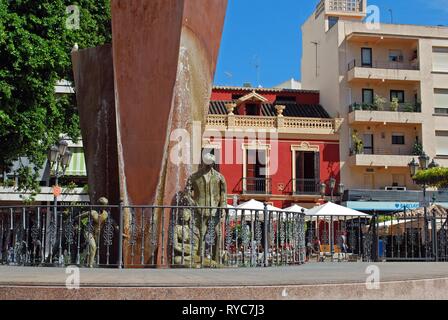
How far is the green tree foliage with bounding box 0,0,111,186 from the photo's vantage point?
17.1m

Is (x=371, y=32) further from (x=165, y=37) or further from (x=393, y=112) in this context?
(x=165, y=37)

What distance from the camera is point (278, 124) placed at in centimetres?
3631

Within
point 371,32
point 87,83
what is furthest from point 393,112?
point 87,83

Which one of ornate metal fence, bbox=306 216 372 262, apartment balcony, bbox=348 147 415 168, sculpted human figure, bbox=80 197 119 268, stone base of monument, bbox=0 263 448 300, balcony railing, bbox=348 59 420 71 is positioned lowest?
ornate metal fence, bbox=306 216 372 262

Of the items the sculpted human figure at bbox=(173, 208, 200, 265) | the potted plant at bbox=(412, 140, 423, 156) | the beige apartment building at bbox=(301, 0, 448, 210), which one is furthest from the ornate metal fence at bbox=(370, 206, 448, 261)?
the potted plant at bbox=(412, 140, 423, 156)

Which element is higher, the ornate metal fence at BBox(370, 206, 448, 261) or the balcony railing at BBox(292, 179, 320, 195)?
the balcony railing at BBox(292, 179, 320, 195)

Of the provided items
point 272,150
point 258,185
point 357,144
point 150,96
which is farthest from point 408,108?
point 150,96

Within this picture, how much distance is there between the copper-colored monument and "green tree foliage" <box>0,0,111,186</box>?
7918 millimetres

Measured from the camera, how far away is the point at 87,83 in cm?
1055

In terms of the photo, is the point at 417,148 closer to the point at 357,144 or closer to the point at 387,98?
the point at 357,144

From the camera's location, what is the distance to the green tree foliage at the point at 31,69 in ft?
56.0

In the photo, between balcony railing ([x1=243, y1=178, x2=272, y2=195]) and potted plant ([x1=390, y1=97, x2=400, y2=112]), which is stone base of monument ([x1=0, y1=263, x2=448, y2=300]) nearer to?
balcony railing ([x1=243, y1=178, x2=272, y2=195])

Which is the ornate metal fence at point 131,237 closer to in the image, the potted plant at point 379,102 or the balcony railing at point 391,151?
the balcony railing at point 391,151
